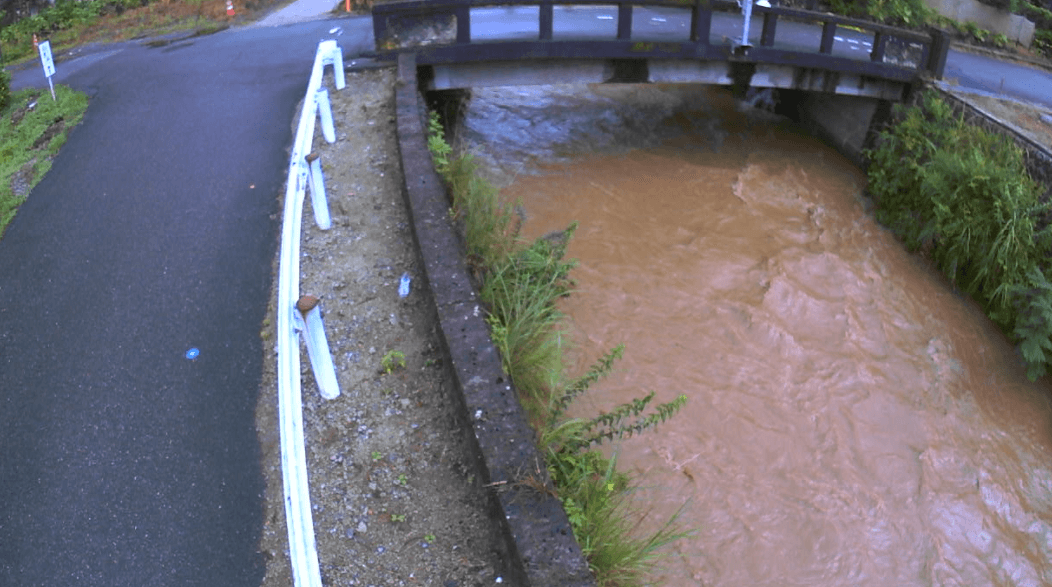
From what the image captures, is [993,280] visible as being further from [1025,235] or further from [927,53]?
[927,53]

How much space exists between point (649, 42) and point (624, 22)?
515 millimetres

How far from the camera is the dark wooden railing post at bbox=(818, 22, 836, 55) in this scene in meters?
14.4

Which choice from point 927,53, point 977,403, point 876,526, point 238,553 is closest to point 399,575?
point 238,553

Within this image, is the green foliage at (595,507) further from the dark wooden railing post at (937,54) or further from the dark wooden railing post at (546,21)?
the dark wooden railing post at (937,54)

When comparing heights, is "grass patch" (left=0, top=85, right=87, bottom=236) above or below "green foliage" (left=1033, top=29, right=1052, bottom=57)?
above

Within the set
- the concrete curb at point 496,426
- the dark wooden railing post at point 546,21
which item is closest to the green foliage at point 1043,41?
the dark wooden railing post at point 546,21

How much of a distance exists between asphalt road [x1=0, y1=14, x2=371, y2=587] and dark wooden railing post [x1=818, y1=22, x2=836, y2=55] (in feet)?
29.0

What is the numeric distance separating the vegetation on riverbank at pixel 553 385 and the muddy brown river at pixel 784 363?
3.36 feet

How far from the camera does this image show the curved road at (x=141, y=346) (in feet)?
16.5

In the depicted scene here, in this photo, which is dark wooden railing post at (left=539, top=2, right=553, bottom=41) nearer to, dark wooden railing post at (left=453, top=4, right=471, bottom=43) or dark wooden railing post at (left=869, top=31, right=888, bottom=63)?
dark wooden railing post at (left=453, top=4, right=471, bottom=43)

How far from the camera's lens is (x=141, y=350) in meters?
6.66

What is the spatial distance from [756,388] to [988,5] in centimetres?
1772

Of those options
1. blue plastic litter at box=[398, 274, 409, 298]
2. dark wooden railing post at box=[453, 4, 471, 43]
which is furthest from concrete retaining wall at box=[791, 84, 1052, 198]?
blue plastic litter at box=[398, 274, 409, 298]

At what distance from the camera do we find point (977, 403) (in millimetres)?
11539
